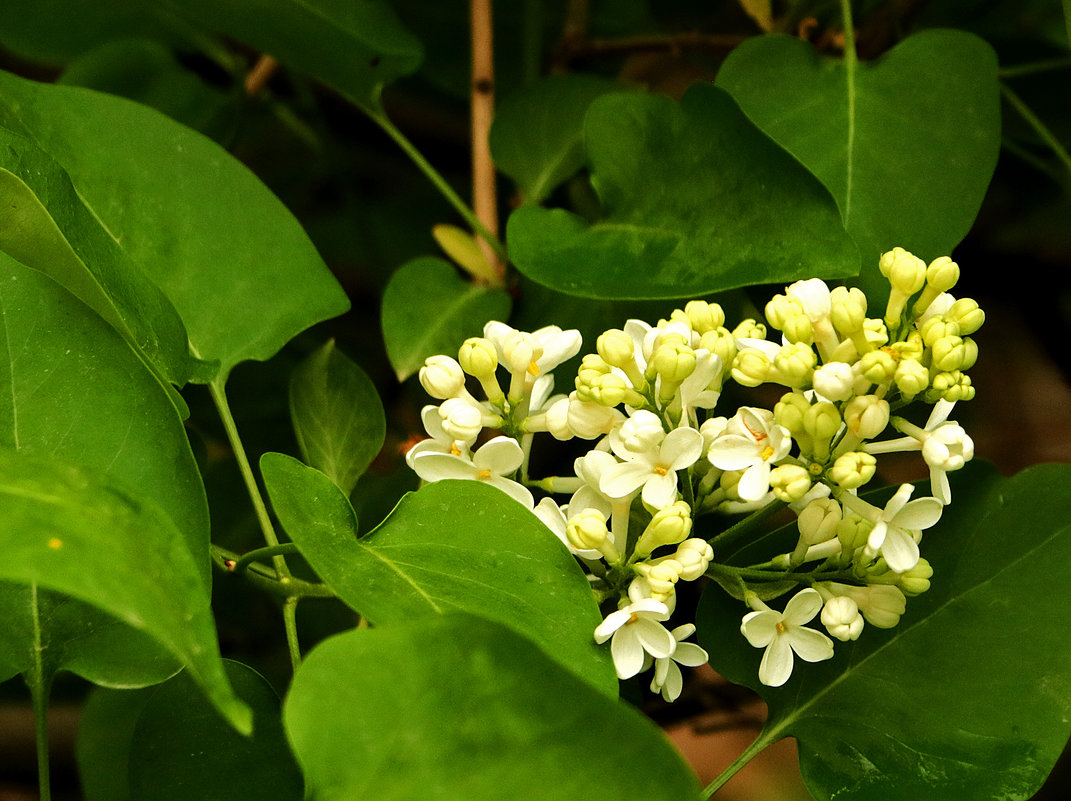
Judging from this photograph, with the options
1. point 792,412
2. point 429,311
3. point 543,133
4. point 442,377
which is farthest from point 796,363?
point 543,133

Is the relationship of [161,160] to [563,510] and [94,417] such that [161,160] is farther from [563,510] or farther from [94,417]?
[563,510]

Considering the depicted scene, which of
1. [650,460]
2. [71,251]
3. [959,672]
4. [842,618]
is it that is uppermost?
[71,251]

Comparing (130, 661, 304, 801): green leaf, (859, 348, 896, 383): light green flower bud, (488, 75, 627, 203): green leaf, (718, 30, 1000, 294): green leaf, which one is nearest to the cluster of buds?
(859, 348, 896, 383): light green flower bud

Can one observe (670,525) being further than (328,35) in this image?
No

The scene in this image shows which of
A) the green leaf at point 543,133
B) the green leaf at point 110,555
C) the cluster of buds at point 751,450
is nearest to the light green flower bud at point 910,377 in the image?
the cluster of buds at point 751,450

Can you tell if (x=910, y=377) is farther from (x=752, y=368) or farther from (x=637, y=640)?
(x=637, y=640)

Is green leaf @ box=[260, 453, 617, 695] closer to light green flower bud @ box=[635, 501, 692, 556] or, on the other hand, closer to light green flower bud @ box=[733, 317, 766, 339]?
light green flower bud @ box=[635, 501, 692, 556]

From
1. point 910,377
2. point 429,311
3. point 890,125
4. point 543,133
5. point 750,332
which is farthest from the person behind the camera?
point 543,133
